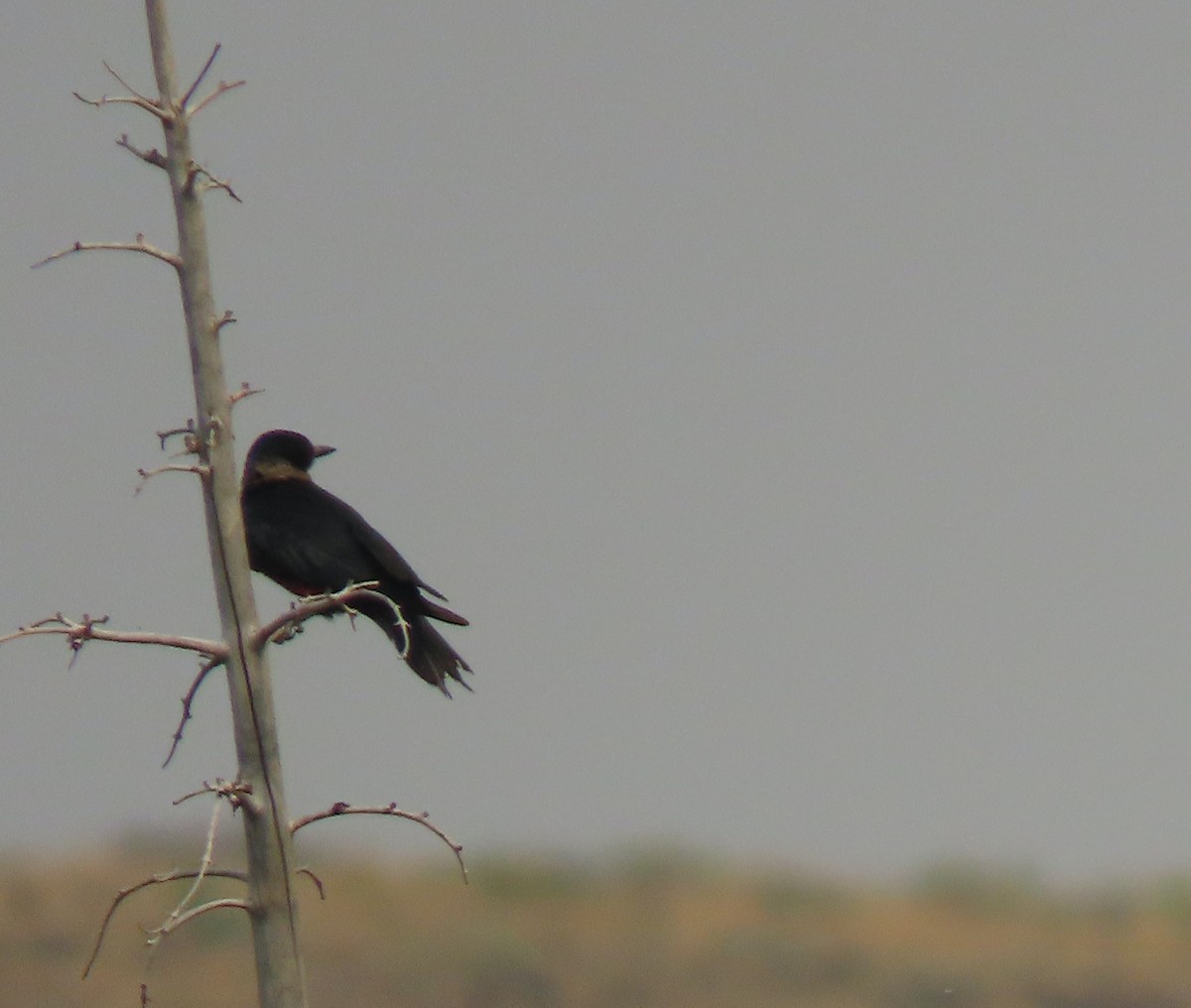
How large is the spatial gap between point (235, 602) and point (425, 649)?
4.80 feet

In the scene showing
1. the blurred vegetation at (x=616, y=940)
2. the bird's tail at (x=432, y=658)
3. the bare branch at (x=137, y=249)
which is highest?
the bare branch at (x=137, y=249)

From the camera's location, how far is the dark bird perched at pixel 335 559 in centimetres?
715

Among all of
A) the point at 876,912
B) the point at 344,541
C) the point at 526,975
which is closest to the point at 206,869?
the point at 344,541

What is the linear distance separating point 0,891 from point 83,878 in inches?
75.4

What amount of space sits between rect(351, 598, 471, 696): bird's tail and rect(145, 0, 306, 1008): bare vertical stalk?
1.33 meters

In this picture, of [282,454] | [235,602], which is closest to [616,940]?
[282,454]

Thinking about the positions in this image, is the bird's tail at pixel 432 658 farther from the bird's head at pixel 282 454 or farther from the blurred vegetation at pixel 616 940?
the blurred vegetation at pixel 616 940

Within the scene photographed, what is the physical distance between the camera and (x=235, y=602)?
579cm

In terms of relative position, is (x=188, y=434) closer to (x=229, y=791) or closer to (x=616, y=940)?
(x=229, y=791)

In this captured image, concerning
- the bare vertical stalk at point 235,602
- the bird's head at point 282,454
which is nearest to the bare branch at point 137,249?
the bare vertical stalk at point 235,602

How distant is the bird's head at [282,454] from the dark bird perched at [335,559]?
202 millimetres

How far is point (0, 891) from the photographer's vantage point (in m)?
43.2

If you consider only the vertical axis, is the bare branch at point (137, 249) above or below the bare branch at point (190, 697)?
above

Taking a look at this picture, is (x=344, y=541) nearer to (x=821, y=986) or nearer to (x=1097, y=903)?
(x=821, y=986)
